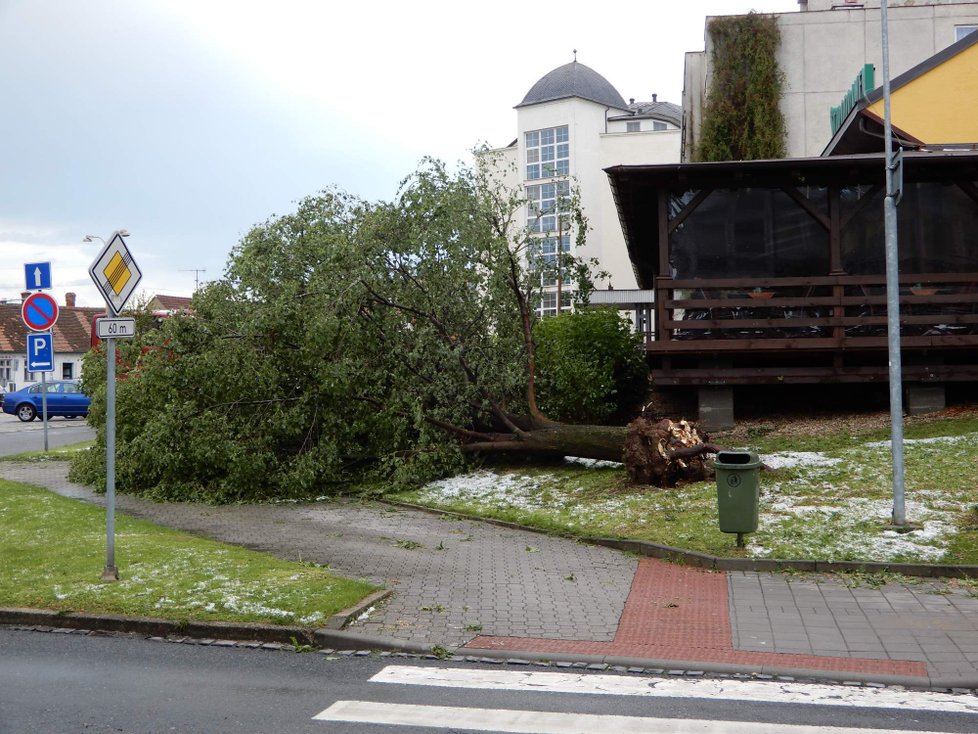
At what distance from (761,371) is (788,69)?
21585 millimetres

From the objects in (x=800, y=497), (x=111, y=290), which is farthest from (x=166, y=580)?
(x=800, y=497)

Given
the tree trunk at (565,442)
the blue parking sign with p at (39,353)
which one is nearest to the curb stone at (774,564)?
the tree trunk at (565,442)

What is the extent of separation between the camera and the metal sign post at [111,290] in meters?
8.65

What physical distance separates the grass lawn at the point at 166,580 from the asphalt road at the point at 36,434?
13.8 m

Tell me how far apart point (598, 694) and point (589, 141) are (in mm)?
65084

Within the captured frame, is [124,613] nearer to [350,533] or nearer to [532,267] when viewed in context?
[350,533]

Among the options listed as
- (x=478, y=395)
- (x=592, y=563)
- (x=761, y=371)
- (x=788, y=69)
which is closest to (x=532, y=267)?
(x=478, y=395)

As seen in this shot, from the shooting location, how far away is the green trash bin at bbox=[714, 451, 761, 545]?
9.37 meters

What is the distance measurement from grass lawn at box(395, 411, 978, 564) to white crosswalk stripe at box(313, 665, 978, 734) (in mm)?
3408

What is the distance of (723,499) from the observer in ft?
31.0

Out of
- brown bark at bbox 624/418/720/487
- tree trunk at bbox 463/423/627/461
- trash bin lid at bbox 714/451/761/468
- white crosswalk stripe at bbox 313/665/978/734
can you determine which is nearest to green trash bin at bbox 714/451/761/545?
trash bin lid at bbox 714/451/761/468

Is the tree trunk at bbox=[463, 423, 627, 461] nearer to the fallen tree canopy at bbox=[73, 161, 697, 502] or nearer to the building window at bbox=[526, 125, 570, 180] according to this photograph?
the fallen tree canopy at bbox=[73, 161, 697, 502]

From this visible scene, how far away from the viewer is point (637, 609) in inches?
310

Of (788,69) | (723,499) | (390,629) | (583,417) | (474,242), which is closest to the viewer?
(390,629)
